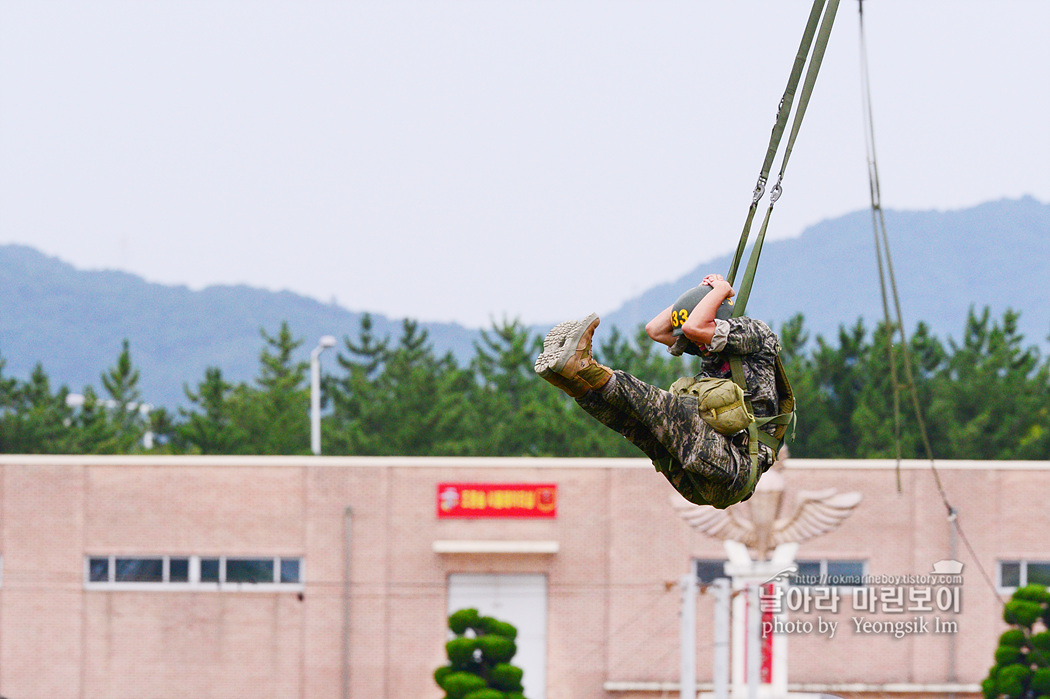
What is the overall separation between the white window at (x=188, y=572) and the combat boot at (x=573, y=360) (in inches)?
1134

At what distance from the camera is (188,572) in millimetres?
35875

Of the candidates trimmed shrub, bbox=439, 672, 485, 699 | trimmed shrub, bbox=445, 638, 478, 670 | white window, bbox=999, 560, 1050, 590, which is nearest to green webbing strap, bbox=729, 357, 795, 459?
trimmed shrub, bbox=439, 672, 485, 699

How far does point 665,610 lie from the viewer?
36.3 meters

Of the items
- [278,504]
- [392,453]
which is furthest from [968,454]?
[278,504]

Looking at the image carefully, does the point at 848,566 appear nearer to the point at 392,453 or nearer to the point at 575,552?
the point at 575,552

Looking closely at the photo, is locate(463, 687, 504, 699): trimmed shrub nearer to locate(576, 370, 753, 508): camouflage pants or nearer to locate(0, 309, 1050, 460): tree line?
locate(576, 370, 753, 508): camouflage pants

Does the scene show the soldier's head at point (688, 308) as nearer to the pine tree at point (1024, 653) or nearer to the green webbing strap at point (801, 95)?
the green webbing strap at point (801, 95)

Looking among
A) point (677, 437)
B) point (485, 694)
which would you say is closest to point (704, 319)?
point (677, 437)

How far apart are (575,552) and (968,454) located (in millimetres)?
20404

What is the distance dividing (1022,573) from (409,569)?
1710cm

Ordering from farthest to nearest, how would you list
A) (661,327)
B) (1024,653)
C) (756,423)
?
(1024,653)
(756,423)
(661,327)

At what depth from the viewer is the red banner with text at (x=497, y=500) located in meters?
35.8

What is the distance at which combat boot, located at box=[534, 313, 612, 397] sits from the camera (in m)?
8.31

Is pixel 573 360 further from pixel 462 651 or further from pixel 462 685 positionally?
pixel 462 651
